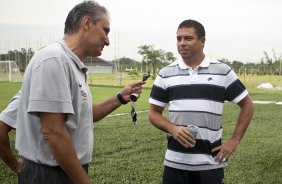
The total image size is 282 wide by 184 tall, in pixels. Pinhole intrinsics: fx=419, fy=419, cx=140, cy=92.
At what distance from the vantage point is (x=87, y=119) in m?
2.22

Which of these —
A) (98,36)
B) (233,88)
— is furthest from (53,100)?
(233,88)

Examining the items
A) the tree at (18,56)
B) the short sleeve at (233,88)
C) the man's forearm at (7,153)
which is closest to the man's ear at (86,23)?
the man's forearm at (7,153)

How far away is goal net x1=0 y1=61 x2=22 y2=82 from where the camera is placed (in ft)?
155

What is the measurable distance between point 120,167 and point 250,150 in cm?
295

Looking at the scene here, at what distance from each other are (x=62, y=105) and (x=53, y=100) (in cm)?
5

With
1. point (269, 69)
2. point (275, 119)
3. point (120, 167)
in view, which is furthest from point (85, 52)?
point (269, 69)

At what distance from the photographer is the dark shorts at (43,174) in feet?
6.99

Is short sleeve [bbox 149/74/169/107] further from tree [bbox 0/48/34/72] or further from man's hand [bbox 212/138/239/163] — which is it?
tree [bbox 0/48/34/72]

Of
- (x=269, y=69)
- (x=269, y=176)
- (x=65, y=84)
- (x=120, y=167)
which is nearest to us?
(x=65, y=84)

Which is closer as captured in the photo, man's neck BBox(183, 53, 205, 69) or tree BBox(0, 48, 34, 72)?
man's neck BBox(183, 53, 205, 69)

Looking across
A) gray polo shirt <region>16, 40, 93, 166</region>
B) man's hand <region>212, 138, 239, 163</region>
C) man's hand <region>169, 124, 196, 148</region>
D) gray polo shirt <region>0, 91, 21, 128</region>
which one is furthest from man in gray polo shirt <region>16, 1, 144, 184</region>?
man's hand <region>212, 138, 239, 163</region>

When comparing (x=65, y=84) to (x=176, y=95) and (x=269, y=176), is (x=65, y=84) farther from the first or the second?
(x=269, y=176)

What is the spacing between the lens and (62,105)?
6.50ft

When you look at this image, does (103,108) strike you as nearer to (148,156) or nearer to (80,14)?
(80,14)
